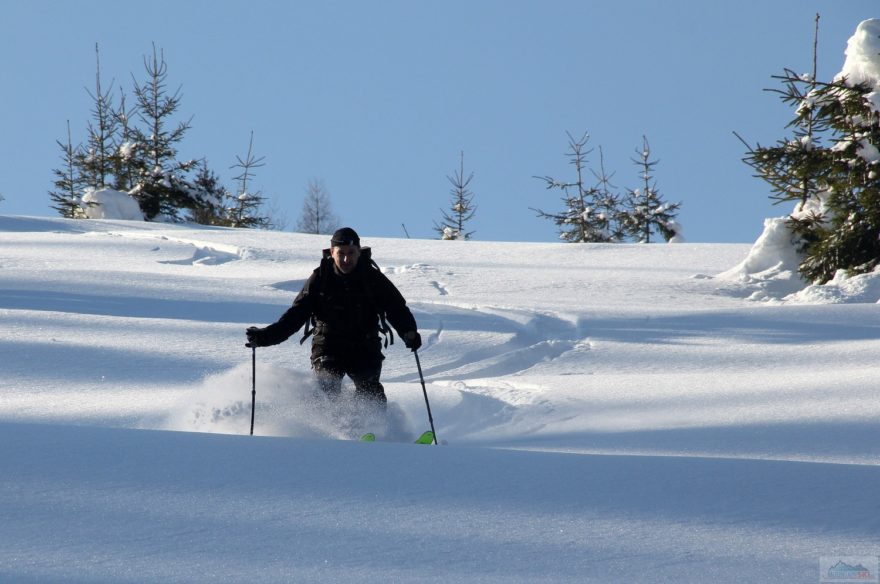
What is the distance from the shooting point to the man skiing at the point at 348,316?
6520 mm

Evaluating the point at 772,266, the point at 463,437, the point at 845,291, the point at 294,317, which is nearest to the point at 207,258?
the point at 772,266

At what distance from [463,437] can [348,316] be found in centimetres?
137

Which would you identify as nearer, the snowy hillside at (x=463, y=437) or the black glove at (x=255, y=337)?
the snowy hillside at (x=463, y=437)

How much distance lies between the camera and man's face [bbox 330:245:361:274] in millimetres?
6418

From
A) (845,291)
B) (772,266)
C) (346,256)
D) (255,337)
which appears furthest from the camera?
(772,266)

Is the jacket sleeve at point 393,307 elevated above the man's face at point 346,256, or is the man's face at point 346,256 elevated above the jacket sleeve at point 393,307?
the man's face at point 346,256

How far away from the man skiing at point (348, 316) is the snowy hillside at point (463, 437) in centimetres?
22

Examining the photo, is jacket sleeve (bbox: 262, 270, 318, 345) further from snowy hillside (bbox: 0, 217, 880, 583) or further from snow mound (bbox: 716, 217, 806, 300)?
snow mound (bbox: 716, 217, 806, 300)

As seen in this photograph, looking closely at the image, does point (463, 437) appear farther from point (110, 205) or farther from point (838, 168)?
point (110, 205)

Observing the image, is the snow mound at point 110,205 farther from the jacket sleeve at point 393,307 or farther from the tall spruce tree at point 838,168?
the jacket sleeve at point 393,307

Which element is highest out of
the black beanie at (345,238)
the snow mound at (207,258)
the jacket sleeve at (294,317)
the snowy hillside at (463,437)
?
the snow mound at (207,258)

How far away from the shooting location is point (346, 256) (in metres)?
6.43

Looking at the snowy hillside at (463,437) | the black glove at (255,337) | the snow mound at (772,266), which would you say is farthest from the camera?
the snow mound at (772,266)

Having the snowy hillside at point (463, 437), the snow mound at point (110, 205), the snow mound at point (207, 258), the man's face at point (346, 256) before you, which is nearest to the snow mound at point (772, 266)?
the snowy hillside at point (463, 437)
